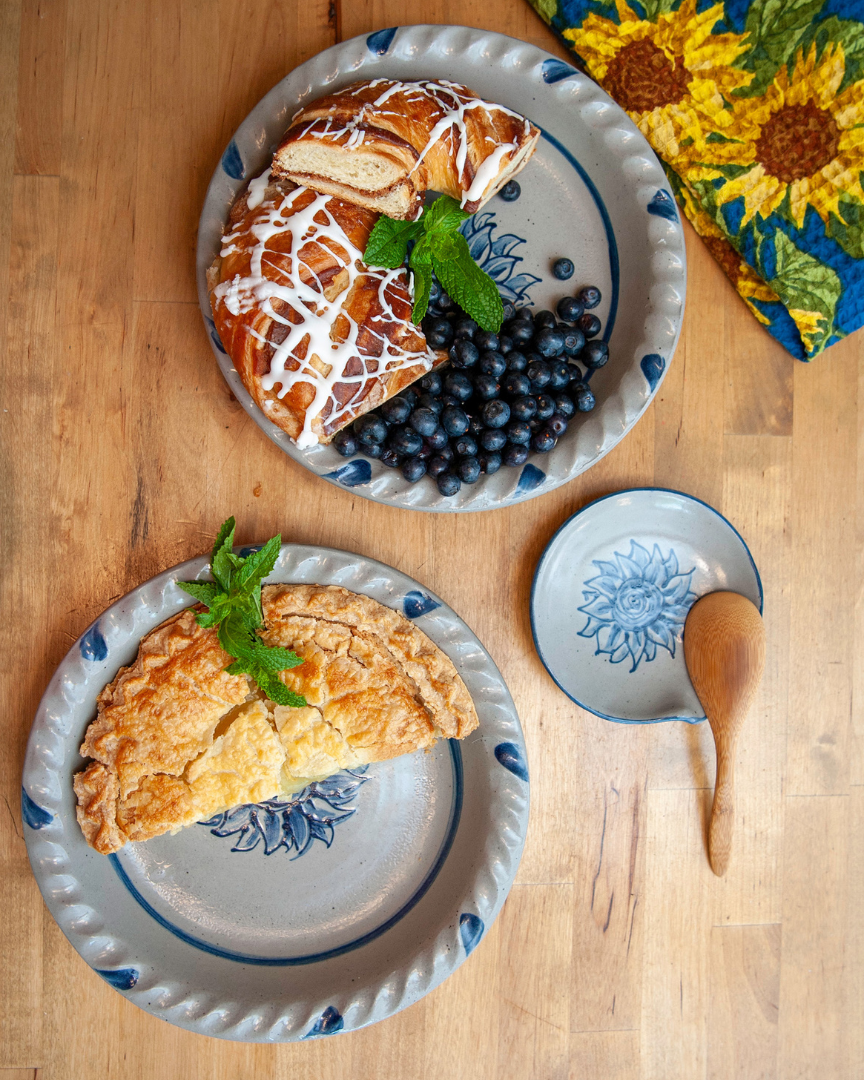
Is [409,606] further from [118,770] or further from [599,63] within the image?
[599,63]

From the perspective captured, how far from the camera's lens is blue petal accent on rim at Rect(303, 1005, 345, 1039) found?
1885mm

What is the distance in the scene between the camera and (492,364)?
190cm

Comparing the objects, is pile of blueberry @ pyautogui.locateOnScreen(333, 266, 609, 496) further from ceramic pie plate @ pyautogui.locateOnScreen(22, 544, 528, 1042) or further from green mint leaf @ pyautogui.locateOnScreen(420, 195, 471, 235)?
ceramic pie plate @ pyautogui.locateOnScreen(22, 544, 528, 1042)

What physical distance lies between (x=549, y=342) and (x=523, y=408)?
0.21 metres

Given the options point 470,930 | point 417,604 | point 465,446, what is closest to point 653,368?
point 465,446

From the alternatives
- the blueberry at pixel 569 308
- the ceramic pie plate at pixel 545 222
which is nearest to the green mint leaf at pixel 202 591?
the ceramic pie plate at pixel 545 222

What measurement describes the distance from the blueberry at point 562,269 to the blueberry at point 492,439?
0.56 m

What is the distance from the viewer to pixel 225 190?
191 cm

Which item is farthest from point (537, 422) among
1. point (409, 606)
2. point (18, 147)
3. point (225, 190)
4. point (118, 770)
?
point (18, 147)

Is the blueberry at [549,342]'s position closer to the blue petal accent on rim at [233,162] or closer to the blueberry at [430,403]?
the blueberry at [430,403]

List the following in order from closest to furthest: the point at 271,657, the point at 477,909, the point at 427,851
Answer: the point at 271,657
the point at 477,909
the point at 427,851

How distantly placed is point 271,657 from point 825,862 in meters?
2.01

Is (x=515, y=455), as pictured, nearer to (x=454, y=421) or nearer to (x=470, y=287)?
(x=454, y=421)

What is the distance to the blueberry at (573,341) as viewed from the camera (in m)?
1.97
